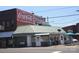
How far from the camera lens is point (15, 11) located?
42.6m

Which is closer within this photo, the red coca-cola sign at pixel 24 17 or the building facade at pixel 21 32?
the building facade at pixel 21 32

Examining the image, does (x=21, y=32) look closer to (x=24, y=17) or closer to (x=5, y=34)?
(x=5, y=34)

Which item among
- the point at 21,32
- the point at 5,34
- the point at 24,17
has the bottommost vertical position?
the point at 5,34

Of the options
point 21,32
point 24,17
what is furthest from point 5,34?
point 24,17

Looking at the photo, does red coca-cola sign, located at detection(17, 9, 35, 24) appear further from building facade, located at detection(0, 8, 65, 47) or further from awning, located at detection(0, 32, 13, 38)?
awning, located at detection(0, 32, 13, 38)

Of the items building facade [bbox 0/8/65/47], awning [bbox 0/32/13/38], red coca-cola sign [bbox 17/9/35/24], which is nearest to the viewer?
building facade [bbox 0/8/65/47]

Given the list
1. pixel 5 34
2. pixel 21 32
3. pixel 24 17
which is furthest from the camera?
pixel 24 17

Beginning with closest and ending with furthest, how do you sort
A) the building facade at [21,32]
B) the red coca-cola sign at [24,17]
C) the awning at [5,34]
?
1. the building facade at [21,32]
2. the awning at [5,34]
3. the red coca-cola sign at [24,17]

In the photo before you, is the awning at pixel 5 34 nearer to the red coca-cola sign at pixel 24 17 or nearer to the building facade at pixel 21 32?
the building facade at pixel 21 32

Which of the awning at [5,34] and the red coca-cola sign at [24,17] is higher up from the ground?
the red coca-cola sign at [24,17]

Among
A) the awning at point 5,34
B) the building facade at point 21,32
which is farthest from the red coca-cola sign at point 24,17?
the awning at point 5,34

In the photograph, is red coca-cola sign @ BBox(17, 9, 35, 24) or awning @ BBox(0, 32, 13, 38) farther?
red coca-cola sign @ BBox(17, 9, 35, 24)

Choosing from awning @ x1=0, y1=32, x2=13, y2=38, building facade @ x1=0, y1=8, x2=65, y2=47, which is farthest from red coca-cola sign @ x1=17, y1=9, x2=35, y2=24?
awning @ x1=0, y1=32, x2=13, y2=38

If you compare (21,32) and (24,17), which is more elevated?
(24,17)
